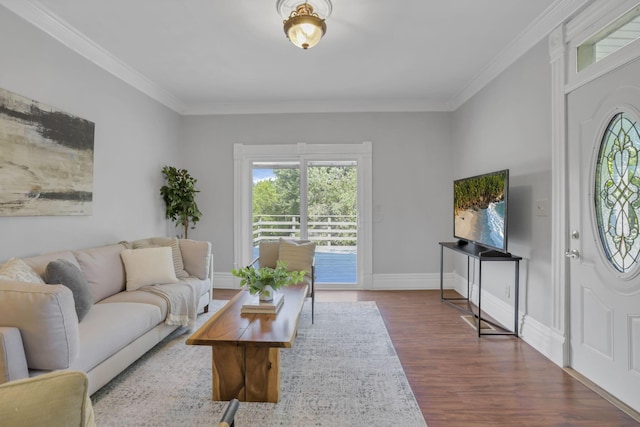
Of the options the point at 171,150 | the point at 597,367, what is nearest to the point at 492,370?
the point at 597,367

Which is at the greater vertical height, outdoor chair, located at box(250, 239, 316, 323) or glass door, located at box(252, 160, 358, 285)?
glass door, located at box(252, 160, 358, 285)

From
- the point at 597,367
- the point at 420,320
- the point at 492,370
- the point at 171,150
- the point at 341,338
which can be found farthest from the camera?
the point at 171,150

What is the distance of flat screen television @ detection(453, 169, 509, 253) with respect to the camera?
9.95 ft

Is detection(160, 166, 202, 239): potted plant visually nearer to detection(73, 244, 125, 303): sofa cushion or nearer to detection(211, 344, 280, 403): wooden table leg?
detection(73, 244, 125, 303): sofa cushion

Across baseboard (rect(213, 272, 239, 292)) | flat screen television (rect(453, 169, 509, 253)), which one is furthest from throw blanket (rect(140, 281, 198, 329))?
flat screen television (rect(453, 169, 509, 253))

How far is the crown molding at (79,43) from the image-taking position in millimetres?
2496

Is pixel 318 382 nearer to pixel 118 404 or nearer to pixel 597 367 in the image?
pixel 118 404

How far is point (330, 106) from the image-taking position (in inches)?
189

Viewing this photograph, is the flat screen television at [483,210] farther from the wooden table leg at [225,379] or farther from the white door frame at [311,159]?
the wooden table leg at [225,379]

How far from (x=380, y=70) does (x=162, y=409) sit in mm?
3719

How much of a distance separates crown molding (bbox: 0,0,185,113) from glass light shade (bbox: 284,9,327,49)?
1.98m

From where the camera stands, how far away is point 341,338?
10.1 ft

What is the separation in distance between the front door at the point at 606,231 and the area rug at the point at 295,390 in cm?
133

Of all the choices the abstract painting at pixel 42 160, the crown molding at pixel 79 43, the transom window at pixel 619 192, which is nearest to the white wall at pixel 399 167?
the crown molding at pixel 79 43
